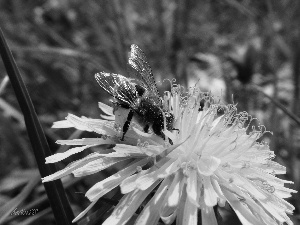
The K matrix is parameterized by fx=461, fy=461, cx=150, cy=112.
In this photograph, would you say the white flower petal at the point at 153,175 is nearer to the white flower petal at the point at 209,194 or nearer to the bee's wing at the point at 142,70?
the white flower petal at the point at 209,194

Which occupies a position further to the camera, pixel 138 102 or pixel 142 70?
pixel 142 70

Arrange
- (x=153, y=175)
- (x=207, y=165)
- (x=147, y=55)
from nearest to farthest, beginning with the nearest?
(x=153, y=175) → (x=207, y=165) → (x=147, y=55)

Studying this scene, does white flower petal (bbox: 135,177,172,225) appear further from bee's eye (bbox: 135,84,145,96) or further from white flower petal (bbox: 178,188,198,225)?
bee's eye (bbox: 135,84,145,96)

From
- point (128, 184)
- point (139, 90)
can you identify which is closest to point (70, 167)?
point (128, 184)

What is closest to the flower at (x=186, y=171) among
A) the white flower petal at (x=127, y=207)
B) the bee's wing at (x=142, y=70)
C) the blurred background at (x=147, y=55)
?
the white flower petal at (x=127, y=207)

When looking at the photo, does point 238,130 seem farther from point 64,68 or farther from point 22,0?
point 22,0

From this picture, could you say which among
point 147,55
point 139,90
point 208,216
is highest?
point 147,55

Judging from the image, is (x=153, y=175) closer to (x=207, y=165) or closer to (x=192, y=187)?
(x=192, y=187)
